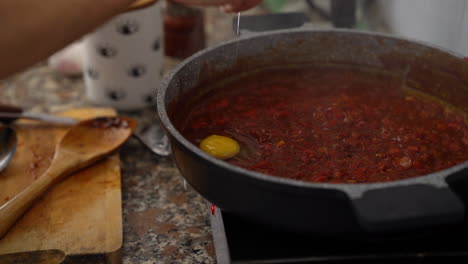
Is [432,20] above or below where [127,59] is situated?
above

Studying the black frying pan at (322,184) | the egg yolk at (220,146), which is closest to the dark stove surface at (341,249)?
the black frying pan at (322,184)

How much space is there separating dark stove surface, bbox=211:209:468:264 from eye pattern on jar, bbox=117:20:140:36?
986 mm

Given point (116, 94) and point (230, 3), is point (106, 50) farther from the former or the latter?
point (230, 3)

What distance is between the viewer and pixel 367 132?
52.3 inches

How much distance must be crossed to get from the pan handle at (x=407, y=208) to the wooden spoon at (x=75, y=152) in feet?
2.90

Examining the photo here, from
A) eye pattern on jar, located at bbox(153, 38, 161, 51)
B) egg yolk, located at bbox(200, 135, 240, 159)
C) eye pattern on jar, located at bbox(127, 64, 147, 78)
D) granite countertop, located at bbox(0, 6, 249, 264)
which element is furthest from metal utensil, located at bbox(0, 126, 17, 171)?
egg yolk, located at bbox(200, 135, 240, 159)

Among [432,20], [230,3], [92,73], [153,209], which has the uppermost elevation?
[230,3]

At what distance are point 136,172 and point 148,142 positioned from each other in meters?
0.11

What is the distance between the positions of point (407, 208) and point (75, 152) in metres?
1.03

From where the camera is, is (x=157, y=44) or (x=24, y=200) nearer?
(x=24, y=200)

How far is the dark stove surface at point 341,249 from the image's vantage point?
1.04 m

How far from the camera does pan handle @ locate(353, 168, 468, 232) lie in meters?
0.84

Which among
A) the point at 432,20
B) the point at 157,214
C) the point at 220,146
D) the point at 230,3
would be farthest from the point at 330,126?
the point at 432,20

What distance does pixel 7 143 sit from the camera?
5.39 ft
